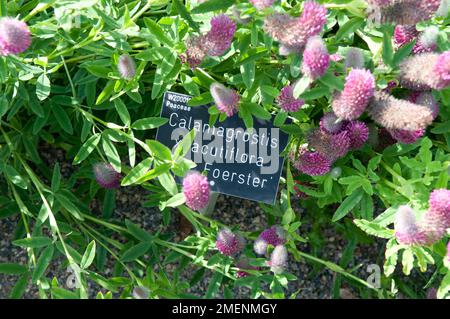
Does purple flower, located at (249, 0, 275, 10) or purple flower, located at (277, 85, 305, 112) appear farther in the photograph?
purple flower, located at (277, 85, 305, 112)

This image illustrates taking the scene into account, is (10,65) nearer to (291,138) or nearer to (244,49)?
(244,49)

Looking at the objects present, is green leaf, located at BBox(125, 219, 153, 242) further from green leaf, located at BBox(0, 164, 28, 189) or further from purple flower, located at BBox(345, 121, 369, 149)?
purple flower, located at BBox(345, 121, 369, 149)

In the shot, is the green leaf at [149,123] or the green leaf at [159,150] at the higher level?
the green leaf at [159,150]

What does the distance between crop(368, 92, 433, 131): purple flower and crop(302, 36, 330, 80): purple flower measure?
0.14 metres

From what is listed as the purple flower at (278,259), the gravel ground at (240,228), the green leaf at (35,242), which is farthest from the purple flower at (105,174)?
the purple flower at (278,259)

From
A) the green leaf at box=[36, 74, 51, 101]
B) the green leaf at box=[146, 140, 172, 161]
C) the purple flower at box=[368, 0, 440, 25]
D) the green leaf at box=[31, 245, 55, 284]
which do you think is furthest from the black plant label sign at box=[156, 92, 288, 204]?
the purple flower at box=[368, 0, 440, 25]

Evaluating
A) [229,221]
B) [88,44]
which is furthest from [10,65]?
[229,221]

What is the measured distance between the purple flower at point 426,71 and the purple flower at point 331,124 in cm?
16

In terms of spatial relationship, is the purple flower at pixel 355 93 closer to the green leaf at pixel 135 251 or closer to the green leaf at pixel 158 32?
the green leaf at pixel 158 32

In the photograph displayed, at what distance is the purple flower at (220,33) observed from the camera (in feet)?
4.11

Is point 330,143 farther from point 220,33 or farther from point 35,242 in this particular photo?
point 35,242

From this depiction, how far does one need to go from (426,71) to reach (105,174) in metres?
0.81

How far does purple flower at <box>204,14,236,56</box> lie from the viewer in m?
1.25
